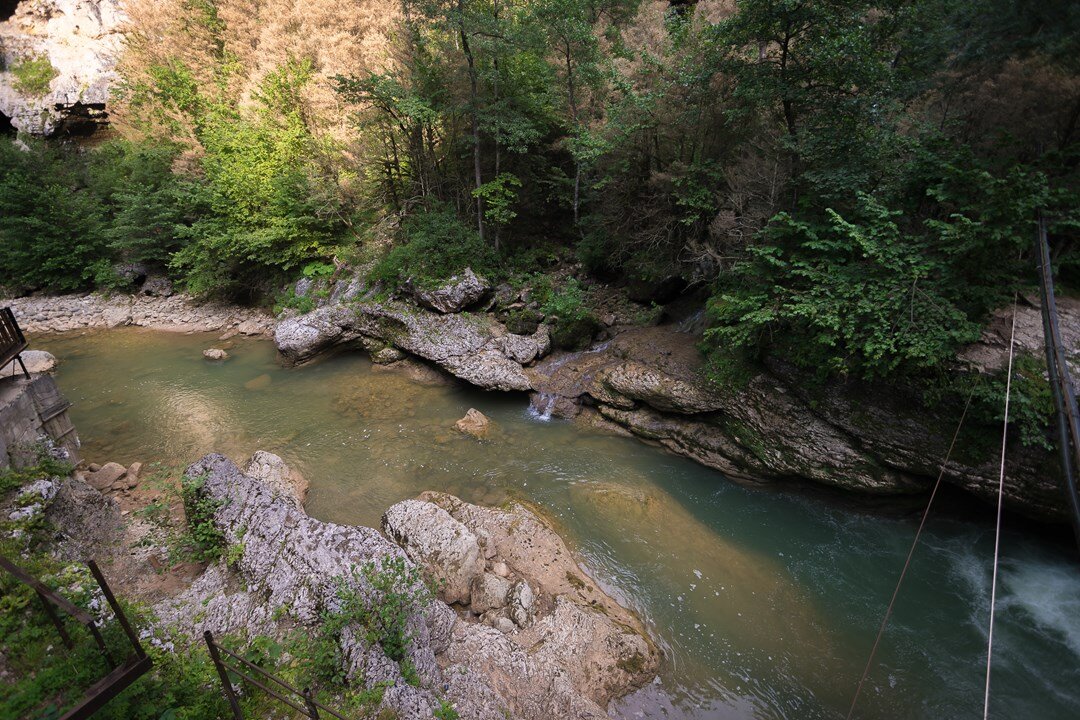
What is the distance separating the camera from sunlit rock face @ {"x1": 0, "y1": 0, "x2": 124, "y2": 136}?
23453 millimetres

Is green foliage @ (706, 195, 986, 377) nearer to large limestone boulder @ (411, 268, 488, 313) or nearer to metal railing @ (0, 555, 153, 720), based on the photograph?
large limestone boulder @ (411, 268, 488, 313)

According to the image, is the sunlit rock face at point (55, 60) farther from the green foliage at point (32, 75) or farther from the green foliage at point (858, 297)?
the green foliage at point (858, 297)

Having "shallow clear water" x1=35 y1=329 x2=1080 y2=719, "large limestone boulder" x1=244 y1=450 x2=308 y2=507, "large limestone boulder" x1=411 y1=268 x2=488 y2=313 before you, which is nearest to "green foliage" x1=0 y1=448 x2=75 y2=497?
"large limestone boulder" x1=244 y1=450 x2=308 y2=507

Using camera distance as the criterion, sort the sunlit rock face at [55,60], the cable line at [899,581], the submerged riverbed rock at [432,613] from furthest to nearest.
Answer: the sunlit rock face at [55,60]
the cable line at [899,581]
the submerged riverbed rock at [432,613]

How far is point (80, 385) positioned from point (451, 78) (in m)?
15.6

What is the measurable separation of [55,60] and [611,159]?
31.8 metres

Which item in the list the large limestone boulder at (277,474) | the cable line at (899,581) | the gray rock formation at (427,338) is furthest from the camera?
the gray rock formation at (427,338)

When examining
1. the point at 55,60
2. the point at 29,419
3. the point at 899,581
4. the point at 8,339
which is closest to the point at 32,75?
the point at 55,60

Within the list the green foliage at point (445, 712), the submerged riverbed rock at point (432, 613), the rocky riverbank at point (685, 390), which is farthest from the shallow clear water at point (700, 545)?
the green foliage at point (445, 712)

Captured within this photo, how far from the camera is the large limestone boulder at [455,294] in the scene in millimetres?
14297

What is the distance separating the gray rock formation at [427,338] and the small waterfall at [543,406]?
0.47m

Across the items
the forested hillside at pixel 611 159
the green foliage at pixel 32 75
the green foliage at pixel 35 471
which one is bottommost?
the green foliage at pixel 35 471

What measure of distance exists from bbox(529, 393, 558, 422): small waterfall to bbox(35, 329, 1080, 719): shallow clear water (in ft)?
0.87

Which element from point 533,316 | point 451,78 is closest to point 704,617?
point 533,316
